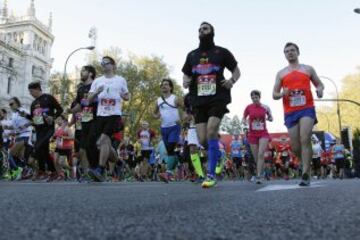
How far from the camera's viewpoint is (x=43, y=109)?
30.9 feet

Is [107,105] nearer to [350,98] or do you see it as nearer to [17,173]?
[17,173]

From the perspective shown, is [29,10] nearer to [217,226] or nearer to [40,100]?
[40,100]

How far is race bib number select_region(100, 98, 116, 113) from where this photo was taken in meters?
7.80

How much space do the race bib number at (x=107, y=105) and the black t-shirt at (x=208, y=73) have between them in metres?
1.64

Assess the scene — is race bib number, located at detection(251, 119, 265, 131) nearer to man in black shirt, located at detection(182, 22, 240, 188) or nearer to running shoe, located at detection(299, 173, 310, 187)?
man in black shirt, located at detection(182, 22, 240, 188)

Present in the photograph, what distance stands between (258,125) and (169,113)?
203cm

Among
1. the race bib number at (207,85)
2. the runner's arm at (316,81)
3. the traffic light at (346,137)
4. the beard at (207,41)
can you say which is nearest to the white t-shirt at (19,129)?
the beard at (207,41)

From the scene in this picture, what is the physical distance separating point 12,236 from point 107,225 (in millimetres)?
392

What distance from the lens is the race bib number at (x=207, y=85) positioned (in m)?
6.32

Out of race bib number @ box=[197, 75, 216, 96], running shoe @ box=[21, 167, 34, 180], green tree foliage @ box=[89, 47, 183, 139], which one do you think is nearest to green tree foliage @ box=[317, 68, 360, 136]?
green tree foliage @ box=[89, 47, 183, 139]

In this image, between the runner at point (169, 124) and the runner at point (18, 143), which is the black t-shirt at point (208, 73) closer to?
the runner at point (169, 124)

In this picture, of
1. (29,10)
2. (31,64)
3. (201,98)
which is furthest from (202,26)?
(29,10)

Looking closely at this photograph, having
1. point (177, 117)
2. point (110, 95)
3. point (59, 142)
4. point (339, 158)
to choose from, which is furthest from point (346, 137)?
point (110, 95)

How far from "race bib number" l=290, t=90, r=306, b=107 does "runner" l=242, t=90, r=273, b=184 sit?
119 inches
